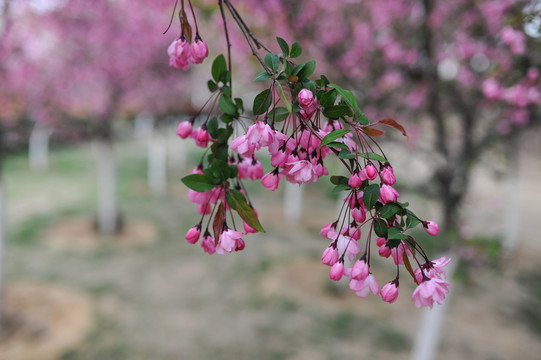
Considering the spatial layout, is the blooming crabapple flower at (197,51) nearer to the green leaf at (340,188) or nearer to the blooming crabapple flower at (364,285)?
the green leaf at (340,188)

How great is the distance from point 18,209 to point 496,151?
9.43m

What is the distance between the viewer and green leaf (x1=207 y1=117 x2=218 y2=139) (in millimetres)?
909

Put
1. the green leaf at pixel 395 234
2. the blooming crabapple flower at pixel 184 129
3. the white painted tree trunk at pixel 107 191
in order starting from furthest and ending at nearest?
the white painted tree trunk at pixel 107 191 → the blooming crabapple flower at pixel 184 129 → the green leaf at pixel 395 234

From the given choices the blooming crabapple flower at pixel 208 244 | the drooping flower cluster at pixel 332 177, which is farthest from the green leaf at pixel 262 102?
the blooming crabapple flower at pixel 208 244

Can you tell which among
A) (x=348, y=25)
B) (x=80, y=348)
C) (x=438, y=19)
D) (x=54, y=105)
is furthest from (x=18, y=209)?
(x=438, y=19)

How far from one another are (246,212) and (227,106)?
280 millimetres

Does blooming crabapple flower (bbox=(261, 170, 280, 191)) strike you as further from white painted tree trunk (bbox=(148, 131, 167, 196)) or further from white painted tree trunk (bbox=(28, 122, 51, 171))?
white painted tree trunk (bbox=(28, 122, 51, 171))

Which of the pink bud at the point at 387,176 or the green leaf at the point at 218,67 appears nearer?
the pink bud at the point at 387,176

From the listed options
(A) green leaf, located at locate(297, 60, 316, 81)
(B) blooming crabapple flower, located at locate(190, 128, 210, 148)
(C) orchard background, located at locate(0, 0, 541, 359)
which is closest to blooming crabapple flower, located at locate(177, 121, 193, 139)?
(B) blooming crabapple flower, located at locate(190, 128, 210, 148)

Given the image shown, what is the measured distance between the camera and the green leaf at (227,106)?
0.89 m

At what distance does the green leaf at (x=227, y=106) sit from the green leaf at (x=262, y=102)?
0.08 m

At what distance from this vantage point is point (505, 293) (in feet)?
19.6

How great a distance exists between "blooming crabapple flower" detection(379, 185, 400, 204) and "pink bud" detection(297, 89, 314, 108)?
0.23 metres

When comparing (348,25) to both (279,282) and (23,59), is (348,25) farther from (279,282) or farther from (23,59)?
(23,59)
